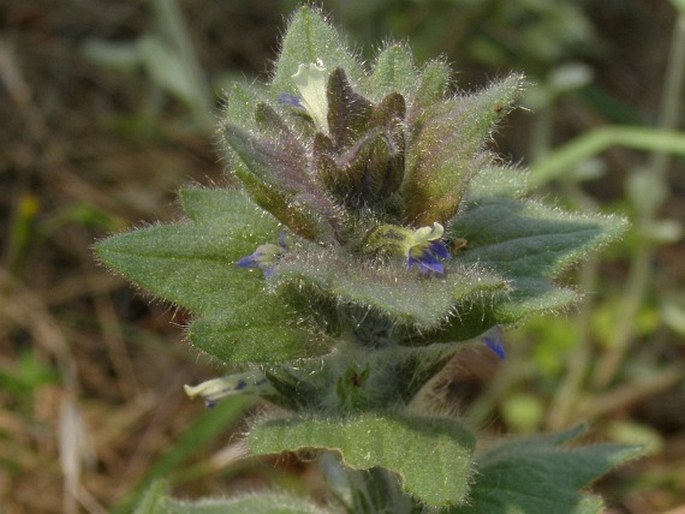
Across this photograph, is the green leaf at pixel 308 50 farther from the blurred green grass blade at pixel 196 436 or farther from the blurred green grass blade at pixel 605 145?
the blurred green grass blade at pixel 605 145

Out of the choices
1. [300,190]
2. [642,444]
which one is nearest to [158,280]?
[300,190]

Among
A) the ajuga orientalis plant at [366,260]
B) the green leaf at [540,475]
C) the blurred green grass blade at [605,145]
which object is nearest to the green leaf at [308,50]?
the ajuga orientalis plant at [366,260]

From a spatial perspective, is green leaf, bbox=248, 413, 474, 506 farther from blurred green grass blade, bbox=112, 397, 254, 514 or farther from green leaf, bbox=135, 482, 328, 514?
blurred green grass blade, bbox=112, 397, 254, 514

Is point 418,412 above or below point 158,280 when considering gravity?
below

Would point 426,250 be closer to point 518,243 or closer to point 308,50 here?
point 518,243

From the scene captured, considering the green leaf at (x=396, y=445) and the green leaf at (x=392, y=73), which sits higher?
the green leaf at (x=392, y=73)

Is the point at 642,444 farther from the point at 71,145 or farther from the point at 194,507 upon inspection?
the point at 71,145
